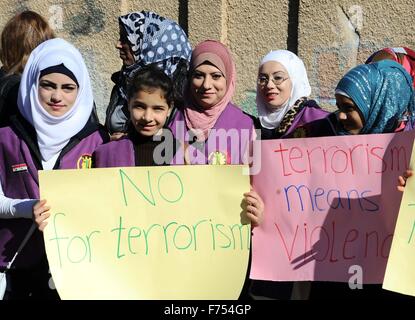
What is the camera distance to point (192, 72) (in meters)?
4.30

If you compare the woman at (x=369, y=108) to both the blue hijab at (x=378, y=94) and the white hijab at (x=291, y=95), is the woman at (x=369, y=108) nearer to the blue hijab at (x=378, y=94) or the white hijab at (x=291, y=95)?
the blue hijab at (x=378, y=94)

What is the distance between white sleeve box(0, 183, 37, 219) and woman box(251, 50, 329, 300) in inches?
54.1

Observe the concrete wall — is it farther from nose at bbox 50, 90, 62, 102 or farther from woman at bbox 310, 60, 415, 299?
nose at bbox 50, 90, 62, 102

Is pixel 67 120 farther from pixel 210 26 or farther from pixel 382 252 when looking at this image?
pixel 210 26

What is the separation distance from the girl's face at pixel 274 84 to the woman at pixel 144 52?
48cm

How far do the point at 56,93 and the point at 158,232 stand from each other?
0.79 m

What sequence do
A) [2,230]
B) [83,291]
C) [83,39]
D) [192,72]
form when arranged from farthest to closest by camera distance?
[83,39] → [192,72] → [2,230] → [83,291]

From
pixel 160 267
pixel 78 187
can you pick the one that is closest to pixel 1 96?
pixel 78 187

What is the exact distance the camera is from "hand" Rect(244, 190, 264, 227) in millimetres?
3473

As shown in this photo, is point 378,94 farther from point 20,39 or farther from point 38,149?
point 20,39

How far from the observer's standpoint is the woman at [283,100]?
4.32 metres

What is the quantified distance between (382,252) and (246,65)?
322 centimetres

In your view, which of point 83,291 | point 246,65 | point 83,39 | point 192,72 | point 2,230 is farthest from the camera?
point 83,39

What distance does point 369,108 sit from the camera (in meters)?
3.65
